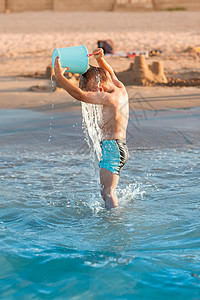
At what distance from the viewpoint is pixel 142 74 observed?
465 inches

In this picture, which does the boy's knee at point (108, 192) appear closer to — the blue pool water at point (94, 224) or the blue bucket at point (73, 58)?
the blue pool water at point (94, 224)

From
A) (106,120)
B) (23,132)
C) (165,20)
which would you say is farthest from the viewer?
(165,20)

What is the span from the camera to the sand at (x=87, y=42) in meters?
10.2

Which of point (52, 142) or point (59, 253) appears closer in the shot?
point (59, 253)

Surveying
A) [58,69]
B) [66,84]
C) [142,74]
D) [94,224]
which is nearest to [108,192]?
[94,224]

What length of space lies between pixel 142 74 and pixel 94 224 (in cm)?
842

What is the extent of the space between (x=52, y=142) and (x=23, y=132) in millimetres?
713

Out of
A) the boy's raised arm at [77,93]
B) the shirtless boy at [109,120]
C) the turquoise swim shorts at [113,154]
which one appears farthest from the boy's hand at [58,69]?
the turquoise swim shorts at [113,154]

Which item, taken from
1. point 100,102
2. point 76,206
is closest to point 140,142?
point 76,206

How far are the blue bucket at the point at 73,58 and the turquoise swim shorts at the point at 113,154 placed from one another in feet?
2.28

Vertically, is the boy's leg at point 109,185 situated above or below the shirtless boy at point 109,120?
below

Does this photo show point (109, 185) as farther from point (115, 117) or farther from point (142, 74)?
point (142, 74)

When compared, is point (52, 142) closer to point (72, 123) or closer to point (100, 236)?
point (72, 123)

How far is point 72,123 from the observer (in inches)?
307
